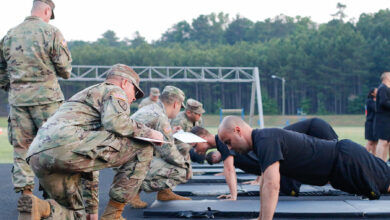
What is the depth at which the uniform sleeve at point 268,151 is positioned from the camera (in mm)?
3447

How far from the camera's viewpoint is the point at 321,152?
12.5 ft

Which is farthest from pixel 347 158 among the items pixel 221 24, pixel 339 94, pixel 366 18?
pixel 221 24

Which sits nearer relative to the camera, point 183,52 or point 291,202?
point 291,202

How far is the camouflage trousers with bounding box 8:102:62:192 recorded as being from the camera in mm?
4680

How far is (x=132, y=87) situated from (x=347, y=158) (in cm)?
168

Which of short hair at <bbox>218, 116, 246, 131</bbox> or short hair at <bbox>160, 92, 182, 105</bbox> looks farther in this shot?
short hair at <bbox>160, 92, 182, 105</bbox>

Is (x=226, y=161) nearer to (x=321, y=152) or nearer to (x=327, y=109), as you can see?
(x=321, y=152)

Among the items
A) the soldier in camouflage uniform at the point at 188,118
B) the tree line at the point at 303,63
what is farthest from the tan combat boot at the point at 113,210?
the tree line at the point at 303,63

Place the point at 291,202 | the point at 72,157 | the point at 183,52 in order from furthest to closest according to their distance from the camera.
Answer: the point at 183,52 → the point at 291,202 → the point at 72,157

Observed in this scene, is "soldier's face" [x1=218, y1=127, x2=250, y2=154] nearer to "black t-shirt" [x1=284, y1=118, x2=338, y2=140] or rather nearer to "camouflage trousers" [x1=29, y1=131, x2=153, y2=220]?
"camouflage trousers" [x1=29, y1=131, x2=153, y2=220]

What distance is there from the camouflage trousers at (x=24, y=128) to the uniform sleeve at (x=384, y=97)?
219 inches

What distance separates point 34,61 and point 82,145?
5.35ft

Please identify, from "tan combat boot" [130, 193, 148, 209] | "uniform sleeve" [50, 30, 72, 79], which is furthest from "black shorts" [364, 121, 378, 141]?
"uniform sleeve" [50, 30, 72, 79]

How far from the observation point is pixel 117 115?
3.61 metres
